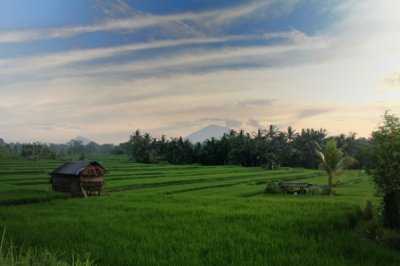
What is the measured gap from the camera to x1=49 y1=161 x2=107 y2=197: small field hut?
2312cm

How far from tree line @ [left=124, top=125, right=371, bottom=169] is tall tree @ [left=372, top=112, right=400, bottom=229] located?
50067mm

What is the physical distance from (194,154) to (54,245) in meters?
60.3

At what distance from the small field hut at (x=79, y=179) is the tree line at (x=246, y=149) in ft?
136

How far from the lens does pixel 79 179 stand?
2314 centimetres

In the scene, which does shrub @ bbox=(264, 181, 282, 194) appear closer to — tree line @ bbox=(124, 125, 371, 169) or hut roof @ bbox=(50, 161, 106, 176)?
hut roof @ bbox=(50, 161, 106, 176)

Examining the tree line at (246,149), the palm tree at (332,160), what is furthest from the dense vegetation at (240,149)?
the palm tree at (332,160)

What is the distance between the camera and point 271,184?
2577 cm

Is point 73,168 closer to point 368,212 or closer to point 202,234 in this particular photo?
point 202,234

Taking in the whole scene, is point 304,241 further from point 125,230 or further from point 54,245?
point 54,245

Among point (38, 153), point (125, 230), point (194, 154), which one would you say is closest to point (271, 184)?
point (125, 230)

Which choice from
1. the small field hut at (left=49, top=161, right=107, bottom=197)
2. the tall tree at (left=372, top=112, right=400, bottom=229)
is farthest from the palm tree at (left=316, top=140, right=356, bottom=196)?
the small field hut at (left=49, top=161, right=107, bottom=197)

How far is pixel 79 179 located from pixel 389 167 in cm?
1754

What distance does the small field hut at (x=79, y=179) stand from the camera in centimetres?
2312

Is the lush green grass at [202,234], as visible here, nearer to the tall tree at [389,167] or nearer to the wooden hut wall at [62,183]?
the tall tree at [389,167]
